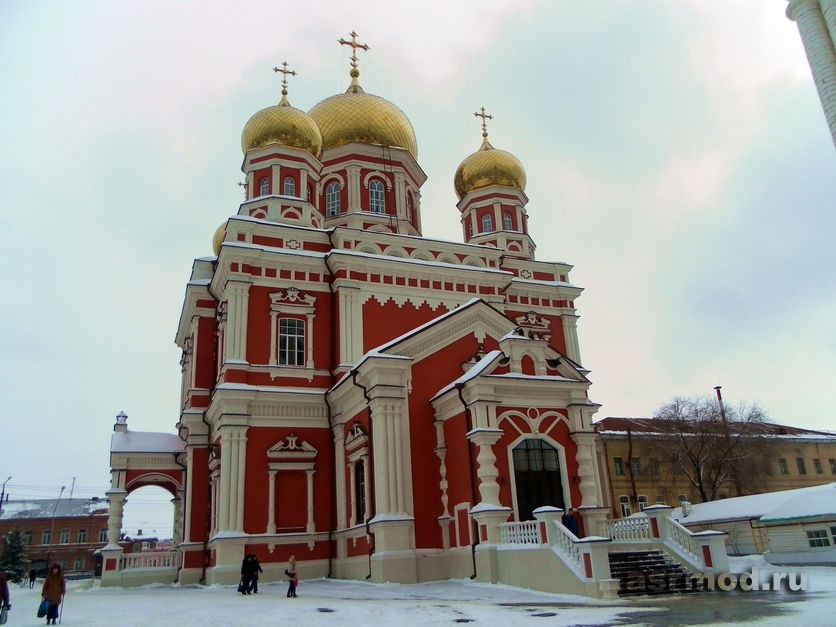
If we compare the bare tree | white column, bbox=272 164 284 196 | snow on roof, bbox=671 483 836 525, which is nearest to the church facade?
white column, bbox=272 164 284 196

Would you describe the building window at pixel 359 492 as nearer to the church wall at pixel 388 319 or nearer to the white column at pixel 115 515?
the church wall at pixel 388 319

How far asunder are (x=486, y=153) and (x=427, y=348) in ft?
46.7

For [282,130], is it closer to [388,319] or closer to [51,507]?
[388,319]

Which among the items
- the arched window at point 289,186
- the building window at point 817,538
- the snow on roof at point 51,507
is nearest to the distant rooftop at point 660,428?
the building window at point 817,538

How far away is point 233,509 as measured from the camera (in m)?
16.9

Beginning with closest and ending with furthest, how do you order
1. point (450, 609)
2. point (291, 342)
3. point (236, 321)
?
point (450, 609), point (236, 321), point (291, 342)

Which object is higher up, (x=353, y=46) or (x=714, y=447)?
(x=353, y=46)

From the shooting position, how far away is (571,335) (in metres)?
24.0

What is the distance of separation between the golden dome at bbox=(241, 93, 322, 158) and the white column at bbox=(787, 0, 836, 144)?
57.8ft

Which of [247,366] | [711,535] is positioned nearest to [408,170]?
[247,366]

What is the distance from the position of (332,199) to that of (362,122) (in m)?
3.13

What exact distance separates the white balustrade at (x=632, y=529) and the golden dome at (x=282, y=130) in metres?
16.0

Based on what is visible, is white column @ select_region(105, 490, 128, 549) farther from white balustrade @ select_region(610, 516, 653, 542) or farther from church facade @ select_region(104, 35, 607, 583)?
white balustrade @ select_region(610, 516, 653, 542)

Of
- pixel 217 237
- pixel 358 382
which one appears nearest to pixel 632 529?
pixel 358 382
